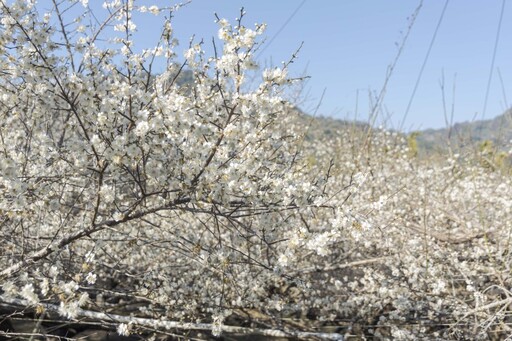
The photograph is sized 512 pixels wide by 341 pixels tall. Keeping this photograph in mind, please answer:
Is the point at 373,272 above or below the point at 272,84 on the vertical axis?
below

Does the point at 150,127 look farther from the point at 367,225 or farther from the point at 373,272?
the point at 373,272

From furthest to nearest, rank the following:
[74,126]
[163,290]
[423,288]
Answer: [423,288] → [163,290] → [74,126]

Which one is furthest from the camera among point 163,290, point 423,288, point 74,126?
point 423,288

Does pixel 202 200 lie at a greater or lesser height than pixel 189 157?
lesser

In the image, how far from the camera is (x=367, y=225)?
9.55 feet

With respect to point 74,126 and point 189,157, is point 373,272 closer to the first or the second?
point 189,157

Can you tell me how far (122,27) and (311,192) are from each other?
2106 millimetres

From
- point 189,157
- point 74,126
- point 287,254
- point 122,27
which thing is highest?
point 122,27

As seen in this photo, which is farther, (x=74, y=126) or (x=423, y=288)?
(x=423, y=288)

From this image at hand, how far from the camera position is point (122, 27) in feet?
11.6

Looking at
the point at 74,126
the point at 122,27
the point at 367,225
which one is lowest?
the point at 367,225

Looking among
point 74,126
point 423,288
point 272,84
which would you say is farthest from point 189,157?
point 423,288

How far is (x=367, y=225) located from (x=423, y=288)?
361 centimetres

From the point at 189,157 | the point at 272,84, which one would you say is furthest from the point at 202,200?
the point at 272,84
